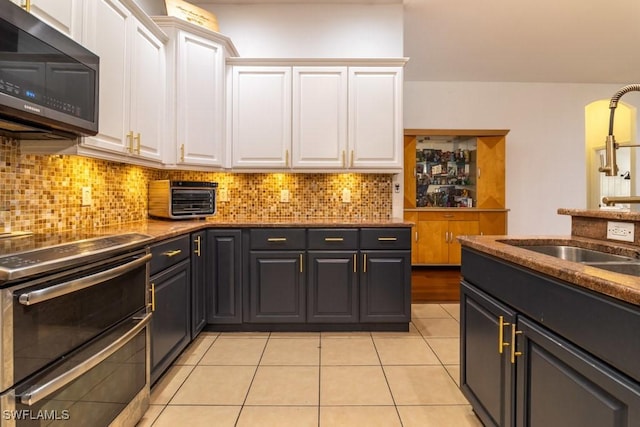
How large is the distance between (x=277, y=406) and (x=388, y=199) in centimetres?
211

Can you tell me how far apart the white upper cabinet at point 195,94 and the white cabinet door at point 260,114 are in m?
0.13

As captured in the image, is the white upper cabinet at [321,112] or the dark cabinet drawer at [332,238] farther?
the white upper cabinet at [321,112]

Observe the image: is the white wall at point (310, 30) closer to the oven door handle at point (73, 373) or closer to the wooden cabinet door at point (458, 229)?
the wooden cabinet door at point (458, 229)

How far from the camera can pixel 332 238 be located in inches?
109

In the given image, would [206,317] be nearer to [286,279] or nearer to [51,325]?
[286,279]

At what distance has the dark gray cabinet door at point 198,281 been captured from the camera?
2.45 meters

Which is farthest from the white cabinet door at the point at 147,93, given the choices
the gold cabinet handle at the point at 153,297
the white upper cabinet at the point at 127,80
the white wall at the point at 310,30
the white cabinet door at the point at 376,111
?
the white cabinet door at the point at 376,111

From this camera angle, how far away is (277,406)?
5.97 feet

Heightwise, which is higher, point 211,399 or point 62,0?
point 62,0

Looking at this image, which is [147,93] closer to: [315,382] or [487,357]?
[315,382]

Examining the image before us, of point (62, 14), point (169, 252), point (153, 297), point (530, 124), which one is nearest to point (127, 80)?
point (62, 14)

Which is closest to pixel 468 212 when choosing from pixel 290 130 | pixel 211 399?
pixel 290 130

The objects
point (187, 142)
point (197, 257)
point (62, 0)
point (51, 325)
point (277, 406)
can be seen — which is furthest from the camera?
point (187, 142)

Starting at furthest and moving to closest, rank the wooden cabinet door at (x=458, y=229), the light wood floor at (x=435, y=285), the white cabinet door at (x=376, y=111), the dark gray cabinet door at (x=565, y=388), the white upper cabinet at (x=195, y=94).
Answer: the wooden cabinet door at (x=458, y=229)
the light wood floor at (x=435, y=285)
the white cabinet door at (x=376, y=111)
the white upper cabinet at (x=195, y=94)
the dark gray cabinet door at (x=565, y=388)
